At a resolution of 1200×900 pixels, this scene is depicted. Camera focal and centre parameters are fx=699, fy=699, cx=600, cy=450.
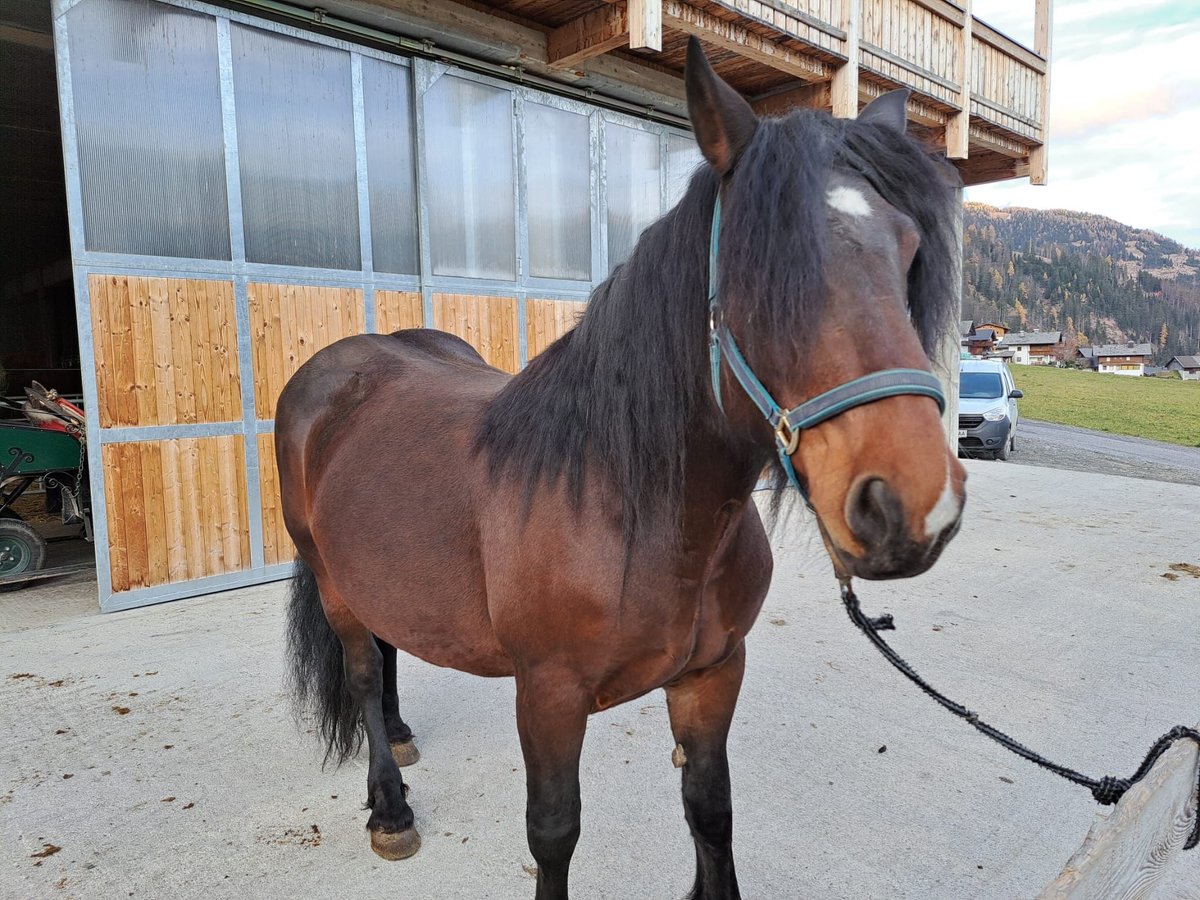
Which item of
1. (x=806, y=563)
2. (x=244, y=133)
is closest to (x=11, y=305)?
(x=244, y=133)

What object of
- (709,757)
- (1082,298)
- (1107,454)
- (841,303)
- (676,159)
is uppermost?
(1082,298)

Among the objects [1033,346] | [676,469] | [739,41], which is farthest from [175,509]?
[1033,346]

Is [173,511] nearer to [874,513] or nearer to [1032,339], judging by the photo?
[874,513]

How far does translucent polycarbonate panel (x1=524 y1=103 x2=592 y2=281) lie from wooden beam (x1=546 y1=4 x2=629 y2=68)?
564 mm

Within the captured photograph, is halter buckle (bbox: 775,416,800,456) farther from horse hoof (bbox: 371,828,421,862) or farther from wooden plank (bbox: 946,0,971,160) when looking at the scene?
wooden plank (bbox: 946,0,971,160)

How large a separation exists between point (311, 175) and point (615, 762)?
445 cm

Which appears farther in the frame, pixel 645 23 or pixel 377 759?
pixel 645 23

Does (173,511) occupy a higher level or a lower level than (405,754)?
higher

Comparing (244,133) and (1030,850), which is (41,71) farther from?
(1030,850)

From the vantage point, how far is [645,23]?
4.68m

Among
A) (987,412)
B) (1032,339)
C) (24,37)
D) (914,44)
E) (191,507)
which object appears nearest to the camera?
(191,507)

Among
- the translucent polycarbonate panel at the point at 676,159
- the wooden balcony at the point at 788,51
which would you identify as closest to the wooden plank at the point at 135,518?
the wooden balcony at the point at 788,51

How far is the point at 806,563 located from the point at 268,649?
3.87 m

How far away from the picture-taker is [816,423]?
0.97 m
